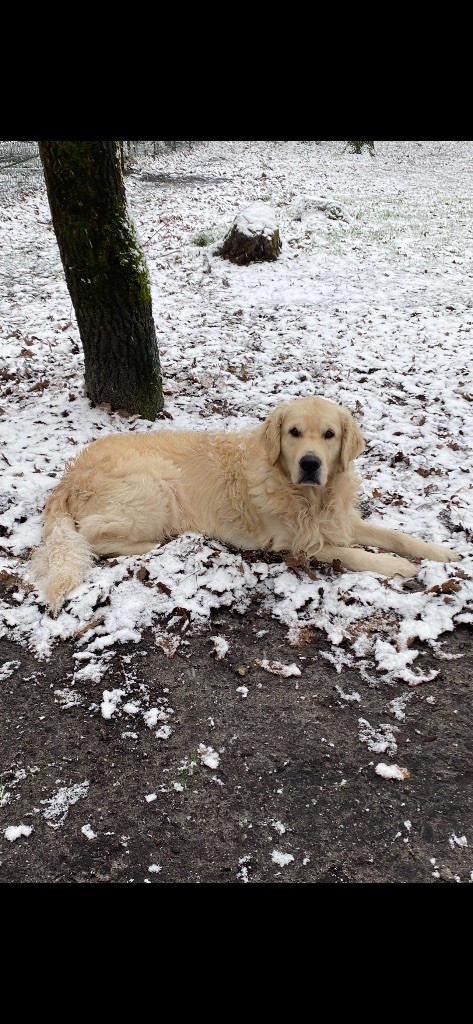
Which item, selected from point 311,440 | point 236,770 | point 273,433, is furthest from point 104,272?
point 236,770

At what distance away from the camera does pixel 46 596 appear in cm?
386

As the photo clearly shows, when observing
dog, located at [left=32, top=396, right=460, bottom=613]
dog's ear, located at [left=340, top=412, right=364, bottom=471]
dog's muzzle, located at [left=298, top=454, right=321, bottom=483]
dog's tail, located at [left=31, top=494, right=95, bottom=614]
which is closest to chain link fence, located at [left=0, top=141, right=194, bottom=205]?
dog, located at [left=32, top=396, right=460, bottom=613]

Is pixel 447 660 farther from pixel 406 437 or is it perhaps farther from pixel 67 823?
pixel 406 437

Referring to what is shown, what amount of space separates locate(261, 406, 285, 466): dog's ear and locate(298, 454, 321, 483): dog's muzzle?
0.99 feet

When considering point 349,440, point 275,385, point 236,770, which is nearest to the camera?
point 236,770

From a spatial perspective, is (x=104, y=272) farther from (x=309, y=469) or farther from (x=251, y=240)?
(x=251, y=240)

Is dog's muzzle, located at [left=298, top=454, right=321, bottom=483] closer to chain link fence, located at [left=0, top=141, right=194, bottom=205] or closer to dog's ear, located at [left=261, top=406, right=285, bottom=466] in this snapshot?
dog's ear, located at [left=261, top=406, right=285, bottom=466]

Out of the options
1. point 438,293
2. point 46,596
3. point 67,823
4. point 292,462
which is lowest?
point 67,823

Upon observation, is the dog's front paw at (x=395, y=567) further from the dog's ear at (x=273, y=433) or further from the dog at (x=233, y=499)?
the dog's ear at (x=273, y=433)

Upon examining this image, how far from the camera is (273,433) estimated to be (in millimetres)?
4230

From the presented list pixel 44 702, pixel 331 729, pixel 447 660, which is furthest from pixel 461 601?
pixel 44 702

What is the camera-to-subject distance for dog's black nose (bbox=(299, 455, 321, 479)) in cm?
399

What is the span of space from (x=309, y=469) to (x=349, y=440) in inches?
15.5

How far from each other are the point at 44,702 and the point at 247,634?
3.93ft
